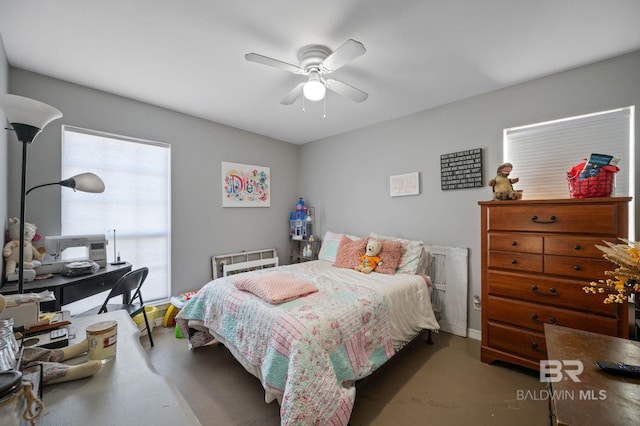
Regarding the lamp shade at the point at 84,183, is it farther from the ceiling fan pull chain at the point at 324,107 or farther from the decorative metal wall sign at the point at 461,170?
the decorative metal wall sign at the point at 461,170

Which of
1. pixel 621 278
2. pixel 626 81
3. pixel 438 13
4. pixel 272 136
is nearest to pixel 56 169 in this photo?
pixel 272 136

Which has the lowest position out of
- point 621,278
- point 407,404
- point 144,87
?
point 407,404

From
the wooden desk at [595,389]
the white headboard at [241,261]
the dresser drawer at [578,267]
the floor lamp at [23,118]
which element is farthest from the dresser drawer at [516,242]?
the floor lamp at [23,118]

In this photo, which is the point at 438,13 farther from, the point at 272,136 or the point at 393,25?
the point at 272,136

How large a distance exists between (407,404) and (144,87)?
3.45 metres

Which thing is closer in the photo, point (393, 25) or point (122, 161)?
point (393, 25)

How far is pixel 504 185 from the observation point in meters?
2.19

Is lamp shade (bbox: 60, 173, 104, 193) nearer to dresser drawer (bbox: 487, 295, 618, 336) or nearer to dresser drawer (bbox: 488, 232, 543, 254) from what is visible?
dresser drawer (bbox: 488, 232, 543, 254)

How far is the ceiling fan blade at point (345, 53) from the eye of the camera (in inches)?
59.1

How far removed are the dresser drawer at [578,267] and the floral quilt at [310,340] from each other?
1293 mm

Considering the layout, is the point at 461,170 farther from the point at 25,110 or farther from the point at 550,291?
the point at 25,110

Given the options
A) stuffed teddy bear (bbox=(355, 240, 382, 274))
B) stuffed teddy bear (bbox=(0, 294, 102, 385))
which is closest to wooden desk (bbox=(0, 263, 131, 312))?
stuffed teddy bear (bbox=(0, 294, 102, 385))

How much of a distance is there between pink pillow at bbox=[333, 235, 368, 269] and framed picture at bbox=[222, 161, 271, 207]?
1513 millimetres

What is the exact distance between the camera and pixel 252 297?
1892 mm
